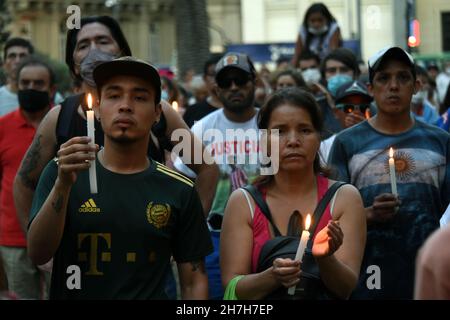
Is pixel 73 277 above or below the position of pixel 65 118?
below

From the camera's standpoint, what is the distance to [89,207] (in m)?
4.61

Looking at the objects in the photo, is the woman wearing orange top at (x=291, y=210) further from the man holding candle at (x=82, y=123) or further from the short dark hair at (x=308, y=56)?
the short dark hair at (x=308, y=56)

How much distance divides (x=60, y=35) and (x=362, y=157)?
5092 cm

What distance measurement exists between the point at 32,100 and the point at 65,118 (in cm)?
262

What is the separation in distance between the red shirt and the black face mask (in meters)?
0.11

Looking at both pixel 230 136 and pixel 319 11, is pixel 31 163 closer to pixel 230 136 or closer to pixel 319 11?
pixel 230 136

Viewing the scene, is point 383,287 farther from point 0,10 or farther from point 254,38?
Answer: point 254,38

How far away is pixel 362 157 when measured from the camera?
6.16m

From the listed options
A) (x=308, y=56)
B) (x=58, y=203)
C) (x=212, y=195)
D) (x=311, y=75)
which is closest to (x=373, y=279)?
(x=212, y=195)

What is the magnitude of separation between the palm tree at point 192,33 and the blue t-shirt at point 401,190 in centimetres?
1983

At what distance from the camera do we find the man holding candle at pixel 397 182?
6070 mm

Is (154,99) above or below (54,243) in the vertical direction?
above

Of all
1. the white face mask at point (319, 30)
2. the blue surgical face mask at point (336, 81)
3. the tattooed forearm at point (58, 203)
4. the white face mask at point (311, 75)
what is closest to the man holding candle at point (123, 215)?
the tattooed forearm at point (58, 203)
